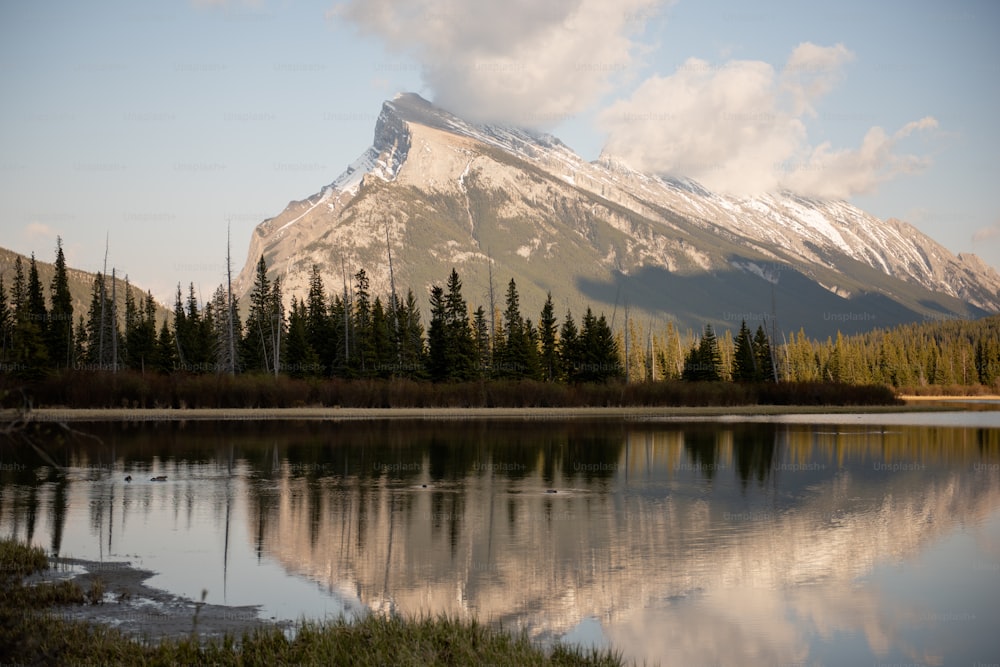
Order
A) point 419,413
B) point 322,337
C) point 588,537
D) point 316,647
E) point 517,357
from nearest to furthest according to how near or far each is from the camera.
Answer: point 316,647 < point 588,537 < point 419,413 < point 517,357 < point 322,337

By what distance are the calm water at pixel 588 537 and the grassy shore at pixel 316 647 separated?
107 inches

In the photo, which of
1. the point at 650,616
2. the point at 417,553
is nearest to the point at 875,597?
the point at 650,616

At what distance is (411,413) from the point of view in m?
83.7

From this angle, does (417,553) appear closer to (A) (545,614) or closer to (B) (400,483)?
(A) (545,614)

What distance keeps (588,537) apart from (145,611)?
481 inches

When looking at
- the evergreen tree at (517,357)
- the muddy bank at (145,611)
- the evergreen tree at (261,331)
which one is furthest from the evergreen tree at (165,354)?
the muddy bank at (145,611)

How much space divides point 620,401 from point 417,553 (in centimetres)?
7719

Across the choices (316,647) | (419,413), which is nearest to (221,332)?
(419,413)

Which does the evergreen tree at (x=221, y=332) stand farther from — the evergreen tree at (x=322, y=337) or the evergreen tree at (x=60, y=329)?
the evergreen tree at (x=60, y=329)

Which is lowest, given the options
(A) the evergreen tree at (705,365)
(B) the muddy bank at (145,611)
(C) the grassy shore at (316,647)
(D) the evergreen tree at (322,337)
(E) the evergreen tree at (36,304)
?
(B) the muddy bank at (145,611)

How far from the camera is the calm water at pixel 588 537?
17.6 m

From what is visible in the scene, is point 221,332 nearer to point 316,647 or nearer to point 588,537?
point 588,537

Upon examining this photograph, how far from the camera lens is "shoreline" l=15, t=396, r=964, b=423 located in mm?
76250

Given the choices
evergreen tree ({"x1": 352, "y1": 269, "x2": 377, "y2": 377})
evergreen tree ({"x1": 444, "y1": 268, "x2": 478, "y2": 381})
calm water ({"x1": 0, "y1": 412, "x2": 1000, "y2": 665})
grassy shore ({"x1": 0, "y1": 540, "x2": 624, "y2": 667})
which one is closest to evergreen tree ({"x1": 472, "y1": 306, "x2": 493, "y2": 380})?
evergreen tree ({"x1": 444, "y1": 268, "x2": 478, "y2": 381})
